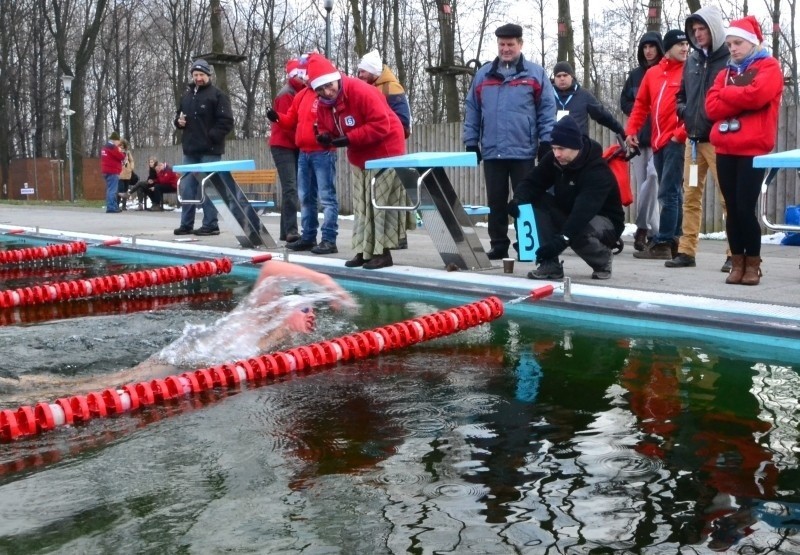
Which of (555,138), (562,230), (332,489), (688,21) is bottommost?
(332,489)

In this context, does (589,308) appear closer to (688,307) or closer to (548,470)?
(688,307)

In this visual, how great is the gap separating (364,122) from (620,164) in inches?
115

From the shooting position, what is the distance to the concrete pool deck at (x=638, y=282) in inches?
251

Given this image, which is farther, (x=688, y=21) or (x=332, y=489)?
(x=688, y=21)

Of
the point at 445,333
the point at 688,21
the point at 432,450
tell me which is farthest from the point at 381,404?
the point at 688,21

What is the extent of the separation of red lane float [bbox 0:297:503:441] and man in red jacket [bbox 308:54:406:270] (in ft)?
8.53

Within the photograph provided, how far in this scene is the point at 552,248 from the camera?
7.72 meters

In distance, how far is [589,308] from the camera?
697 centimetres

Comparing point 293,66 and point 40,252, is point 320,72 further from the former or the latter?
point 40,252

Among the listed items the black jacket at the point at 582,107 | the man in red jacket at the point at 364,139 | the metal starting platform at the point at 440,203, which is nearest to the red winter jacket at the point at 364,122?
the man in red jacket at the point at 364,139

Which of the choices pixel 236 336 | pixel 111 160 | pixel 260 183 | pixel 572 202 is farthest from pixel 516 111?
pixel 111 160

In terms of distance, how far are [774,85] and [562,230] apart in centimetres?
189

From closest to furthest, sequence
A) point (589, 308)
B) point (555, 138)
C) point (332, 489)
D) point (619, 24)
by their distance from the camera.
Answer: point (332, 489) → point (589, 308) → point (555, 138) → point (619, 24)

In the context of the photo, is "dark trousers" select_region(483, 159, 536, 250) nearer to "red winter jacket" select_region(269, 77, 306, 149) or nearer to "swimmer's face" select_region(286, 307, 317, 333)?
"swimmer's face" select_region(286, 307, 317, 333)
